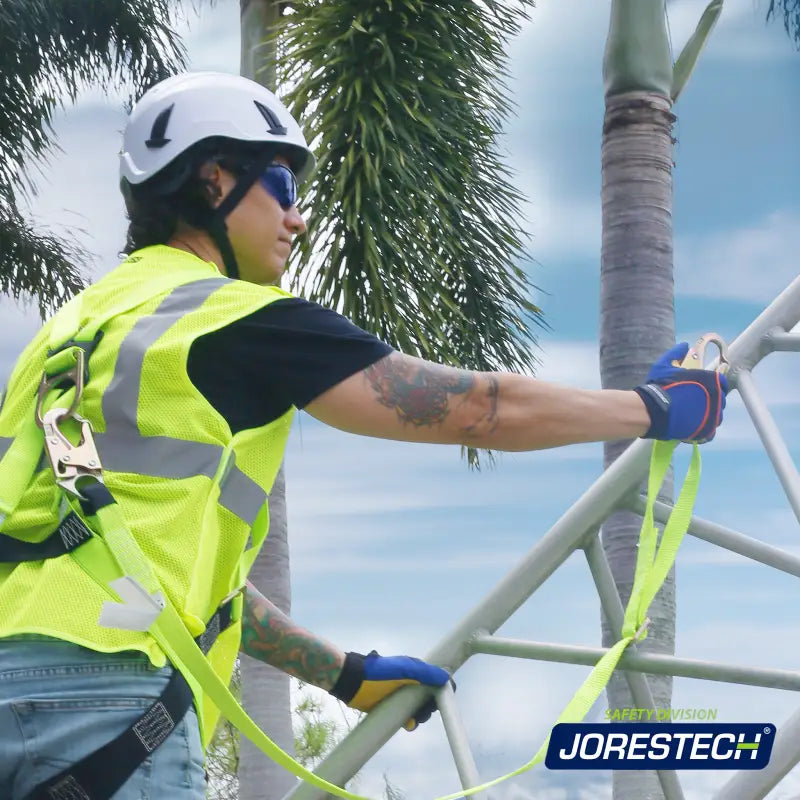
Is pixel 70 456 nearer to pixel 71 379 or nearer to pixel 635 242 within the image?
pixel 71 379

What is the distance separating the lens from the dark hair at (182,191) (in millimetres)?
2873

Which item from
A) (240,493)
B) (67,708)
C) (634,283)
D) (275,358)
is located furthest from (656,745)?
(634,283)

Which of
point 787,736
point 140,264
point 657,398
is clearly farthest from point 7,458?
point 787,736

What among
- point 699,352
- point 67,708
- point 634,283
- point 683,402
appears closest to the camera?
point 67,708

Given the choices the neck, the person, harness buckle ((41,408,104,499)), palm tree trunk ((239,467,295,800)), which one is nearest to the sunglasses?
the person

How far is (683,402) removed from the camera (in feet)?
9.67

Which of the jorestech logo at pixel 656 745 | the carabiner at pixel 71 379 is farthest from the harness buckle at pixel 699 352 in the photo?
the carabiner at pixel 71 379

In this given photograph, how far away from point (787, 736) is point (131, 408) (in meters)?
1.87

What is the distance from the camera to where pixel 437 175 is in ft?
32.6

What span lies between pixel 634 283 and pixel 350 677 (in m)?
3.72

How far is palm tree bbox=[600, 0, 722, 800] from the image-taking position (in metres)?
6.20

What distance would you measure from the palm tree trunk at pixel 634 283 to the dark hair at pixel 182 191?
368cm

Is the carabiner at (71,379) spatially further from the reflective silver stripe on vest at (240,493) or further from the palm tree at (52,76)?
the palm tree at (52,76)

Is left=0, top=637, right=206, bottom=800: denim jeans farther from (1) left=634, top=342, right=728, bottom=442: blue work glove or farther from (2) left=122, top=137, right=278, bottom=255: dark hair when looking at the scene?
(1) left=634, top=342, right=728, bottom=442: blue work glove
